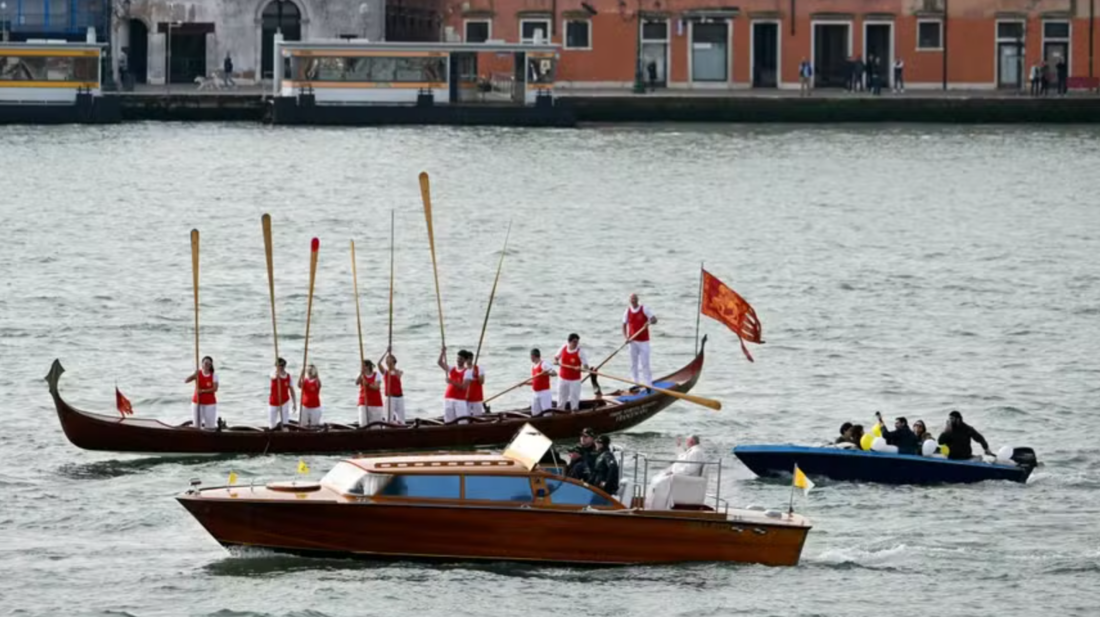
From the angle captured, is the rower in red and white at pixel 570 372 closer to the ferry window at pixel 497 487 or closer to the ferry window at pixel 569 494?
the ferry window at pixel 569 494

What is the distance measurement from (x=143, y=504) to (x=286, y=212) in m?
37.4

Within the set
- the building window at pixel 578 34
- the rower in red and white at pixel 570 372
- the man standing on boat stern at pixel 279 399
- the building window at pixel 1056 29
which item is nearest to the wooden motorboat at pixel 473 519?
the man standing on boat stern at pixel 279 399

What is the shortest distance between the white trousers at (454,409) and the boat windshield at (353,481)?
5.90 metres

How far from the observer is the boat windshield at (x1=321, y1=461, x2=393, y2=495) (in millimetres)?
28859

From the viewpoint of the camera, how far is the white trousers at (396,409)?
3538 cm

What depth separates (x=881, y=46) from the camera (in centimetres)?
9819

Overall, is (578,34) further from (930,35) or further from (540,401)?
(540,401)

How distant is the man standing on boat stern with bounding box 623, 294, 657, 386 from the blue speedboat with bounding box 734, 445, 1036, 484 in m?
3.94

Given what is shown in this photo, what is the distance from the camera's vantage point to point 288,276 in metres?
57.5

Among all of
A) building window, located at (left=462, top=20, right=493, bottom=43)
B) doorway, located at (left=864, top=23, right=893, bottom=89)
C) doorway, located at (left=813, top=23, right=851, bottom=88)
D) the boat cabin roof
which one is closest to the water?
the boat cabin roof

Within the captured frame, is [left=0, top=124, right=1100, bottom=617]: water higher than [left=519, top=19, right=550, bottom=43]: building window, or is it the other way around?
[left=519, top=19, right=550, bottom=43]: building window

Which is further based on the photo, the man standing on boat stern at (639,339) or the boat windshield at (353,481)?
the man standing on boat stern at (639,339)

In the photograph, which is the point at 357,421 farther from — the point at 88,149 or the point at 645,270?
the point at 88,149

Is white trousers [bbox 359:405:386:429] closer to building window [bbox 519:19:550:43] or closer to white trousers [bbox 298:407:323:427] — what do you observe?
white trousers [bbox 298:407:323:427]
